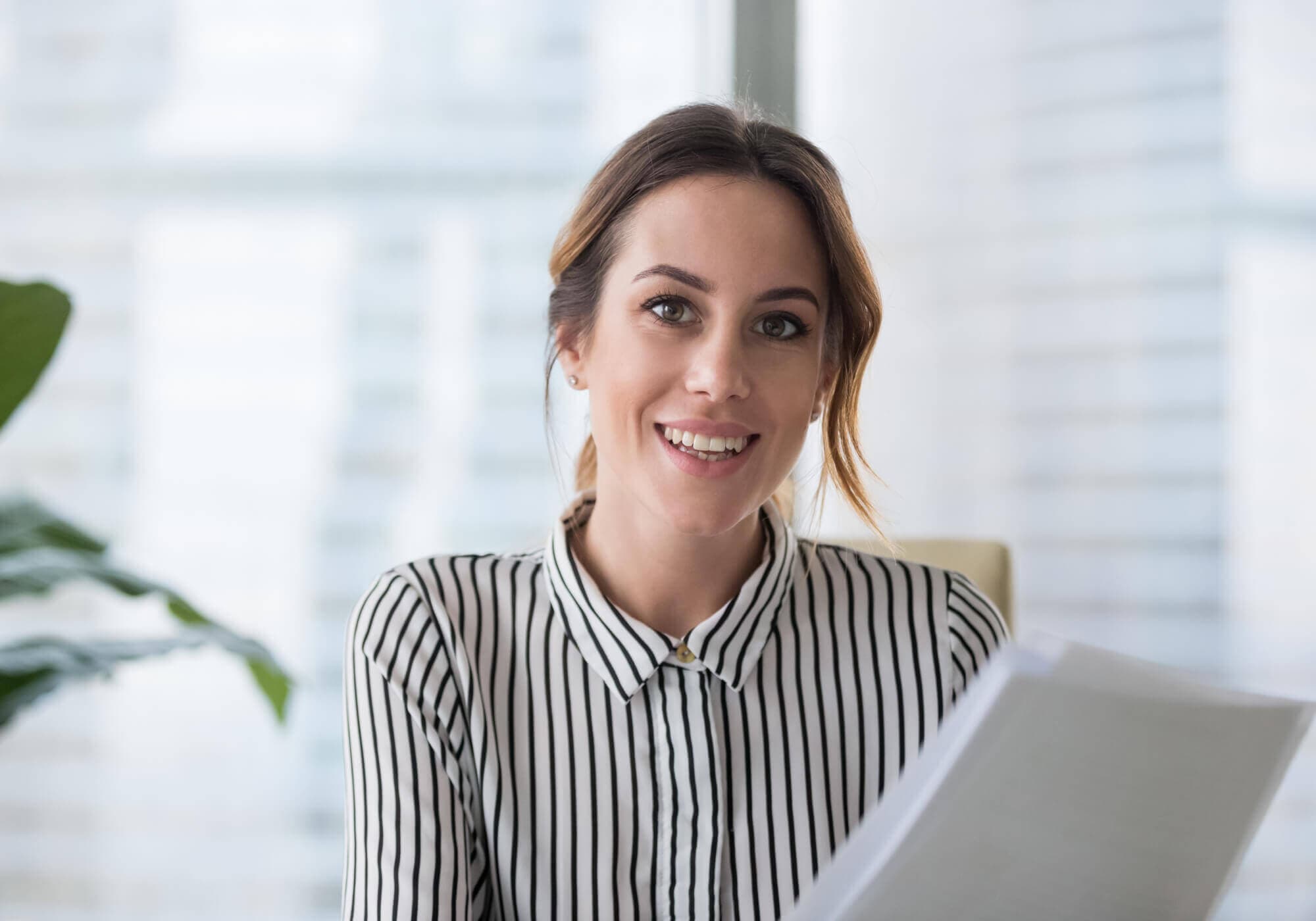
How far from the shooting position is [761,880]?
3.26 feet

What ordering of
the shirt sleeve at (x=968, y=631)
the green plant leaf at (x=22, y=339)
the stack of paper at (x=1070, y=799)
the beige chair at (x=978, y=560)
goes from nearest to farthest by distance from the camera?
the stack of paper at (x=1070, y=799) → the green plant leaf at (x=22, y=339) → the shirt sleeve at (x=968, y=631) → the beige chair at (x=978, y=560)

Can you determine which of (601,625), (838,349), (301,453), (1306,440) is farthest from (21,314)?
(1306,440)

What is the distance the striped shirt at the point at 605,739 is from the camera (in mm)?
976

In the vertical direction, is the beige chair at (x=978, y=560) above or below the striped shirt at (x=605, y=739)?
above

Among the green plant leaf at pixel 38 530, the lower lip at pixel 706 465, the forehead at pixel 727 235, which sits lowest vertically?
the green plant leaf at pixel 38 530

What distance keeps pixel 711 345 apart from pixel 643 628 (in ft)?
0.89

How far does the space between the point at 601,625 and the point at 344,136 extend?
1.45 metres

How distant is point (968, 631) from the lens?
1117 millimetres

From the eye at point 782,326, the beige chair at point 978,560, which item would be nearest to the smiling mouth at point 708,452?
the eye at point 782,326

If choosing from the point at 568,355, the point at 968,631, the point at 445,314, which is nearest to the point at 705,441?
the point at 568,355

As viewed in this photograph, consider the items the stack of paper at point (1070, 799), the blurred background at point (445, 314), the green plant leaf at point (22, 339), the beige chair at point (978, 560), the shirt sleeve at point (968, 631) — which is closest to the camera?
the stack of paper at point (1070, 799)

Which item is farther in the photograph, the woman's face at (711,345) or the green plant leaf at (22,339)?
the woman's face at (711,345)

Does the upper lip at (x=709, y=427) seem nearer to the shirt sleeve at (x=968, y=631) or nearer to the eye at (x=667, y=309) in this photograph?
the eye at (x=667, y=309)

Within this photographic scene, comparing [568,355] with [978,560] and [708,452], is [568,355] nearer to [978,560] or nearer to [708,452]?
[708,452]
